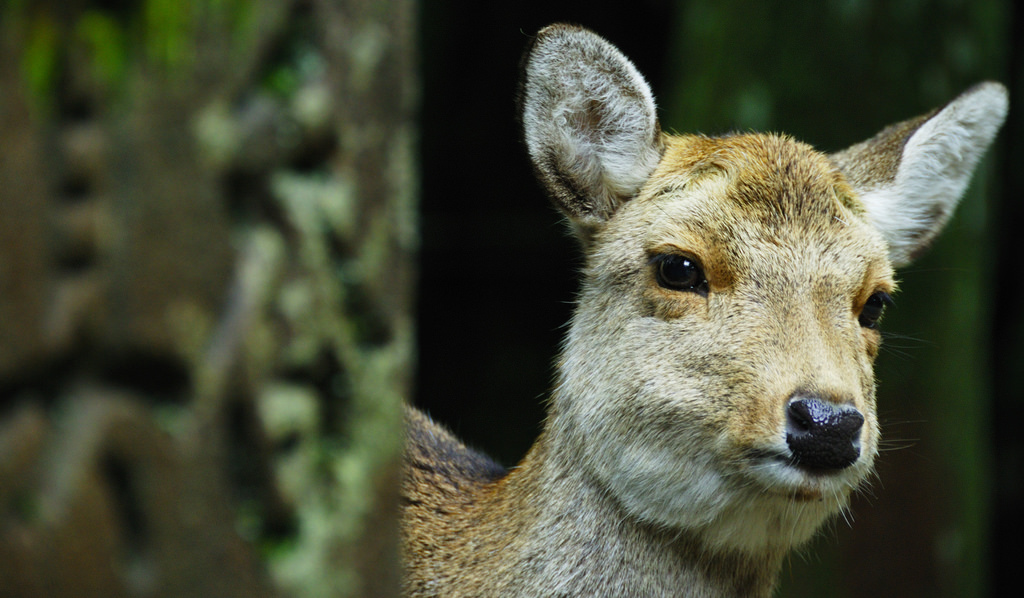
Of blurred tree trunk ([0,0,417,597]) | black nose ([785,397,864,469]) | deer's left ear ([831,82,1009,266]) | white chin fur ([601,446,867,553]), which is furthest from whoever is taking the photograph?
deer's left ear ([831,82,1009,266])

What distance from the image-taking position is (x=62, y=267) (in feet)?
4.63

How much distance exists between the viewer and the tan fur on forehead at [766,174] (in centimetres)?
396

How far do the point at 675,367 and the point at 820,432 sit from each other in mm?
558

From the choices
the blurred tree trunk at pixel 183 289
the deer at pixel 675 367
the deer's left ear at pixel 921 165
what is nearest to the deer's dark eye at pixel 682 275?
the deer at pixel 675 367

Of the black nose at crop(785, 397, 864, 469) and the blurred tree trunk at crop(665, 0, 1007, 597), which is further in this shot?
the blurred tree trunk at crop(665, 0, 1007, 597)

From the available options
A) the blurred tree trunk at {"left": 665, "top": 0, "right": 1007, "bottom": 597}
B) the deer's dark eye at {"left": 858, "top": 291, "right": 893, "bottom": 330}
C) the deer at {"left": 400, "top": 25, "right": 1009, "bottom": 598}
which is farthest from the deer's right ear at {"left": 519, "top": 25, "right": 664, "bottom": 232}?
the blurred tree trunk at {"left": 665, "top": 0, "right": 1007, "bottom": 597}

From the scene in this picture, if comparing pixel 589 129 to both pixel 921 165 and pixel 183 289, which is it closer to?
pixel 921 165

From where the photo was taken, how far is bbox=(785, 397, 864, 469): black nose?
10.9 ft

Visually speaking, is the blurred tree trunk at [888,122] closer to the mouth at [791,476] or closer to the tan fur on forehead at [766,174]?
the tan fur on forehead at [766,174]

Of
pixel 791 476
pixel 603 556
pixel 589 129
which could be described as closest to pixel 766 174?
pixel 589 129

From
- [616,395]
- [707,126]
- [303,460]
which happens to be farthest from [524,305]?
[303,460]

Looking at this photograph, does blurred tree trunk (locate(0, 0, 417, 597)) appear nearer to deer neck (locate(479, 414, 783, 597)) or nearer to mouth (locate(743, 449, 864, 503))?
mouth (locate(743, 449, 864, 503))

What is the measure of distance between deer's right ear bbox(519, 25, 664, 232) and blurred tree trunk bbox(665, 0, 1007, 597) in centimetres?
269

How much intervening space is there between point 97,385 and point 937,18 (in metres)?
6.60
